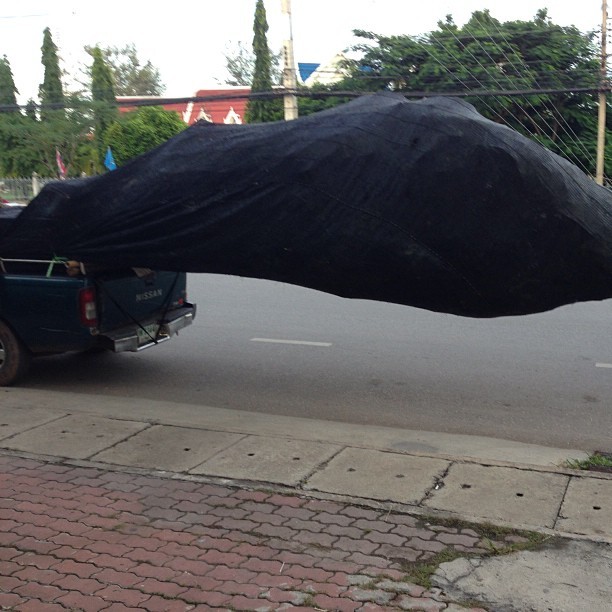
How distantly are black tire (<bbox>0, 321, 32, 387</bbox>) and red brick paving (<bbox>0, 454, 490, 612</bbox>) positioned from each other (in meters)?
2.76

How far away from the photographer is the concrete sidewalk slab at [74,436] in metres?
6.01

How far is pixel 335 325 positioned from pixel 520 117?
18.6 meters

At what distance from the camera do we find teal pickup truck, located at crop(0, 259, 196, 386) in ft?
25.2

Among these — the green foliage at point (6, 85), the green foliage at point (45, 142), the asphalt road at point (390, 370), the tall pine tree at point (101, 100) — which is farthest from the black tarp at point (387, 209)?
→ the green foliage at point (6, 85)

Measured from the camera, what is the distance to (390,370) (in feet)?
28.8

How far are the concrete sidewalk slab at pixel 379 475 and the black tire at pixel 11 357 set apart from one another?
150 inches

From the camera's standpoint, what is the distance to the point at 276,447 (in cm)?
595

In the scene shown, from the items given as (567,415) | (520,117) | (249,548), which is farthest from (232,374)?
(520,117)

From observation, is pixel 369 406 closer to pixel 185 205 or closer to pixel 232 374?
→ pixel 232 374

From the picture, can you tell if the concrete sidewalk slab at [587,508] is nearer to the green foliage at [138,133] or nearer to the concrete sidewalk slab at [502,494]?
the concrete sidewalk slab at [502,494]

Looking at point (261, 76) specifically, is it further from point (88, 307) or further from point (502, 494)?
point (502, 494)

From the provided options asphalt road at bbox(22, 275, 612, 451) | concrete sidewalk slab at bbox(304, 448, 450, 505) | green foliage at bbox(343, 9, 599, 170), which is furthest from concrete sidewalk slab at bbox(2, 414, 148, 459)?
green foliage at bbox(343, 9, 599, 170)

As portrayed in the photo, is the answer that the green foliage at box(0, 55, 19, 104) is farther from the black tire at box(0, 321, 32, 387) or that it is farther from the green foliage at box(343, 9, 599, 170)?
the black tire at box(0, 321, 32, 387)

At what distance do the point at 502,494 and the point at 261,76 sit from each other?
1449 inches
